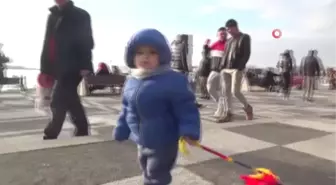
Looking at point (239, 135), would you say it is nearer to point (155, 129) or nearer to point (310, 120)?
point (310, 120)

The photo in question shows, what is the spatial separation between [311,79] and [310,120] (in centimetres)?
598

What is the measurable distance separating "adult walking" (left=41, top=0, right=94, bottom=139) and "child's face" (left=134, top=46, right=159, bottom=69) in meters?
2.38

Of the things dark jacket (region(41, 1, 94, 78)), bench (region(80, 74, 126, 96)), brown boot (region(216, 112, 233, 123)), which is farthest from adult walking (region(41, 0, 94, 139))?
bench (region(80, 74, 126, 96))

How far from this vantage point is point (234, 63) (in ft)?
21.3

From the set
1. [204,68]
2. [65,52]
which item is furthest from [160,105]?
[204,68]

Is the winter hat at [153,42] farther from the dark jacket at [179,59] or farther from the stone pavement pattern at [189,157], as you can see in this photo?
the dark jacket at [179,59]

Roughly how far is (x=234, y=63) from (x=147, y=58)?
14.2 ft

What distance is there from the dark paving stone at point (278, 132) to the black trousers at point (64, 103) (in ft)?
8.19

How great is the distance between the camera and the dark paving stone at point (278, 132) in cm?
501

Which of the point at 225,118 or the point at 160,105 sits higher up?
the point at 160,105

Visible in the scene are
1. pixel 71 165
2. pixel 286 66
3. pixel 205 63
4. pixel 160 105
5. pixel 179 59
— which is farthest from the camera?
pixel 286 66

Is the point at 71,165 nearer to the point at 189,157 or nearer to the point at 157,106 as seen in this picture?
the point at 189,157

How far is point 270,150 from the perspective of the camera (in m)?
4.34

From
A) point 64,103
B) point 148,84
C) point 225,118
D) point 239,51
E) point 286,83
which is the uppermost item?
point 239,51
